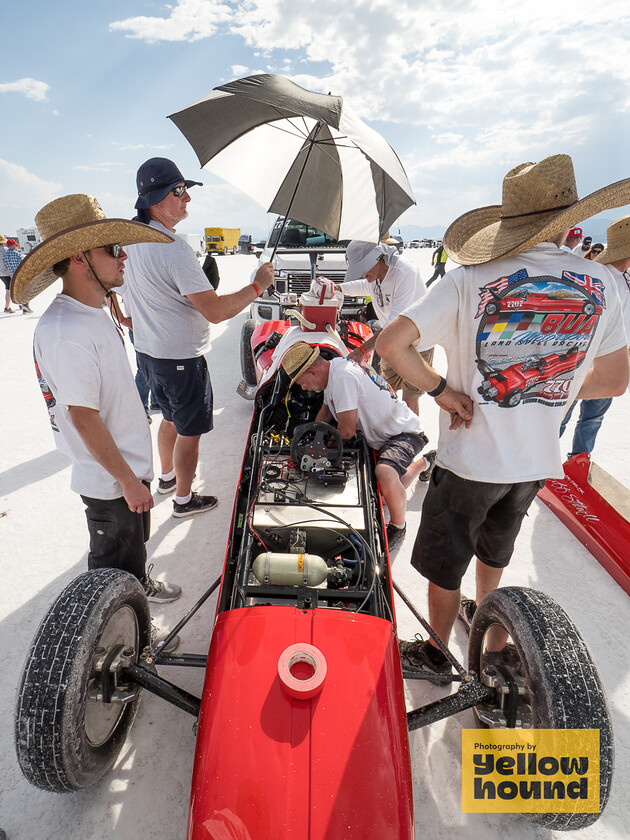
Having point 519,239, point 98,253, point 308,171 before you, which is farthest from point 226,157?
point 519,239

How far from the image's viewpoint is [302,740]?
1.32 meters

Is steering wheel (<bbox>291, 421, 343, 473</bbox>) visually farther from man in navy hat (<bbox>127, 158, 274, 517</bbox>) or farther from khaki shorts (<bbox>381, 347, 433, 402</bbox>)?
khaki shorts (<bbox>381, 347, 433, 402</bbox>)

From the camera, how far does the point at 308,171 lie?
11.8 feet

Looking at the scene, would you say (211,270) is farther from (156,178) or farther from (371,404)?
(371,404)

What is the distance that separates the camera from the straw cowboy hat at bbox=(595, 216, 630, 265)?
2861 mm

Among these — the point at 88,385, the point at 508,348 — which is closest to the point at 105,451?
the point at 88,385

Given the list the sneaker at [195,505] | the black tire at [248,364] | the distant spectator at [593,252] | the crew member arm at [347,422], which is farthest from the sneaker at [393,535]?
the distant spectator at [593,252]

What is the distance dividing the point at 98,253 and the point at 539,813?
259 centimetres

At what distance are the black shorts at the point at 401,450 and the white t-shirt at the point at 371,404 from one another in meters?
0.04

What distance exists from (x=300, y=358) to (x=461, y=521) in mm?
1490

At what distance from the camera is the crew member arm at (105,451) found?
1.67m

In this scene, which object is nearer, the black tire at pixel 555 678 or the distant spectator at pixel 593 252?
the black tire at pixel 555 678

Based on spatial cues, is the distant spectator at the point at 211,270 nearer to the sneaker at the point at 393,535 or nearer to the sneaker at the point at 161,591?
the sneaker at the point at 161,591

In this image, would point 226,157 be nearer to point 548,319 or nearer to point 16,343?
point 548,319
